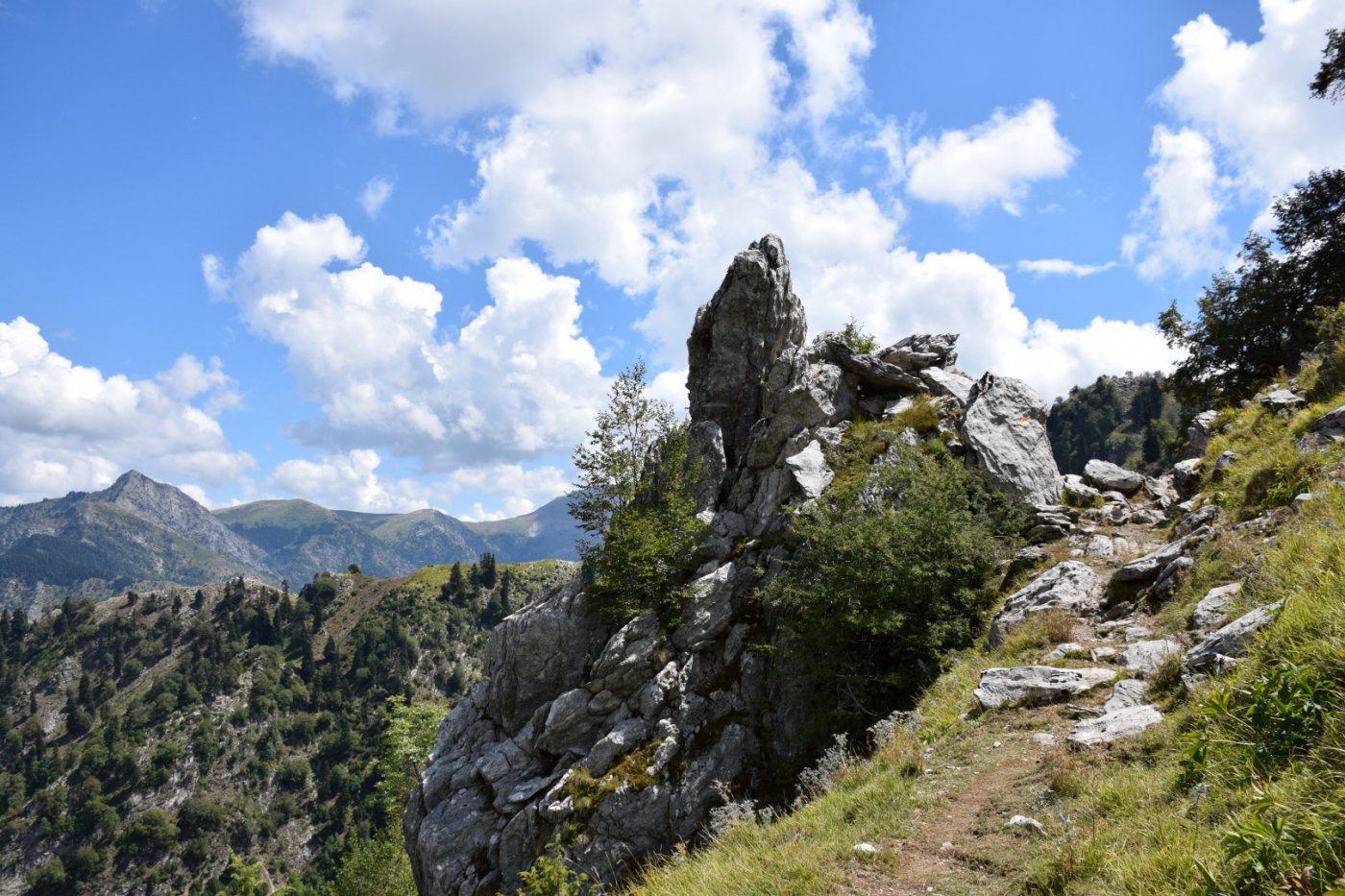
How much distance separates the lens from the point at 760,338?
40.5 metres

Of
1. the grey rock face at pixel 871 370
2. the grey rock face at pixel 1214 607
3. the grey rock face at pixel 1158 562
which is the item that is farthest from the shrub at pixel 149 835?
the grey rock face at pixel 1214 607

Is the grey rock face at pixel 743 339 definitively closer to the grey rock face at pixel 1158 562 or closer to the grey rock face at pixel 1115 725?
the grey rock face at pixel 1158 562

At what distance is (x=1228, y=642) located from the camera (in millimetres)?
9148

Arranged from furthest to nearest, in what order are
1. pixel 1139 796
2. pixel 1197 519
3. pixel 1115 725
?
1. pixel 1197 519
2. pixel 1115 725
3. pixel 1139 796

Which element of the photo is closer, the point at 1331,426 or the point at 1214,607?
the point at 1214,607

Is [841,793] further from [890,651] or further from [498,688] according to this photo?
[498,688]

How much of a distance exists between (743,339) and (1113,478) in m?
21.0

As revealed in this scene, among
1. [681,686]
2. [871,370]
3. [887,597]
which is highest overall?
[871,370]

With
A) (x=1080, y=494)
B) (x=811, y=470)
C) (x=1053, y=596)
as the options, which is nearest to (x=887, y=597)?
(x=1053, y=596)

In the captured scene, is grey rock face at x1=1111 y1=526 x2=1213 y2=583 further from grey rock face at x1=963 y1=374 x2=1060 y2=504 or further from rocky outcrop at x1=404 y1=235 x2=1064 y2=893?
grey rock face at x1=963 y1=374 x2=1060 y2=504

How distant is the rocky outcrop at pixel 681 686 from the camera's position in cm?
2308

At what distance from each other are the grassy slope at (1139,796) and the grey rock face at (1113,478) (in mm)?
13640

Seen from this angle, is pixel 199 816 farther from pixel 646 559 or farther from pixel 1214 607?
pixel 1214 607

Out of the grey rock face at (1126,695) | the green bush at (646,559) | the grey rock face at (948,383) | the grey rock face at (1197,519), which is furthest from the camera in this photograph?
the grey rock face at (948,383)
